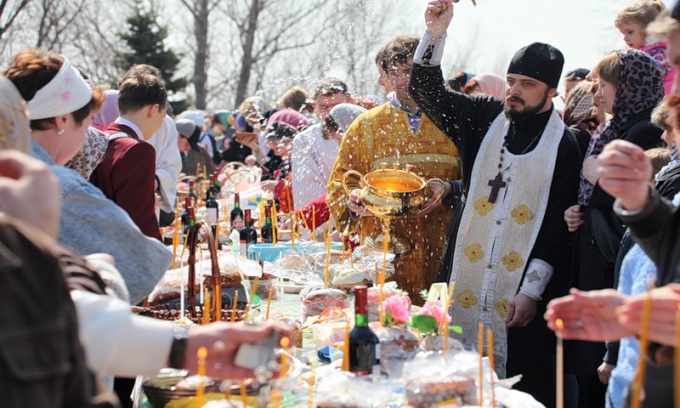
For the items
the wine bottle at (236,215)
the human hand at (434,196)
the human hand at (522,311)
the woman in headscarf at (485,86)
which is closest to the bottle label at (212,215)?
the wine bottle at (236,215)

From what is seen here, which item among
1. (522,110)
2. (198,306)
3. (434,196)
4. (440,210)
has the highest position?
(522,110)

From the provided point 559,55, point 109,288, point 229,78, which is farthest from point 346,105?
point 229,78

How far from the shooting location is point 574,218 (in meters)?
3.72

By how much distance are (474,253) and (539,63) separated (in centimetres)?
87

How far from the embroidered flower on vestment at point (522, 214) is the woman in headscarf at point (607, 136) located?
158 mm

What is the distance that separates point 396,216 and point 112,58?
22.7 m

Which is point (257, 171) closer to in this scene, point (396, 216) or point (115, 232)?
point (396, 216)

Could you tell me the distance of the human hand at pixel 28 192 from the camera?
5.04 ft

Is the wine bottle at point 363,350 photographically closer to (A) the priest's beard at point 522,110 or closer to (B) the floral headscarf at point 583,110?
(A) the priest's beard at point 522,110

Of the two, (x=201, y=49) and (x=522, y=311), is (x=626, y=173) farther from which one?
(x=201, y=49)

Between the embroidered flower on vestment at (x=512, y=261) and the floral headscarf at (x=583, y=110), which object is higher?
the floral headscarf at (x=583, y=110)

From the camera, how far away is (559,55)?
153 inches

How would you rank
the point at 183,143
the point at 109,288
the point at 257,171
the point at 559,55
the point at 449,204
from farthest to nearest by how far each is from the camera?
the point at 183,143
the point at 257,171
the point at 449,204
the point at 559,55
the point at 109,288

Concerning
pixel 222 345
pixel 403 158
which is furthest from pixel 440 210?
pixel 222 345
